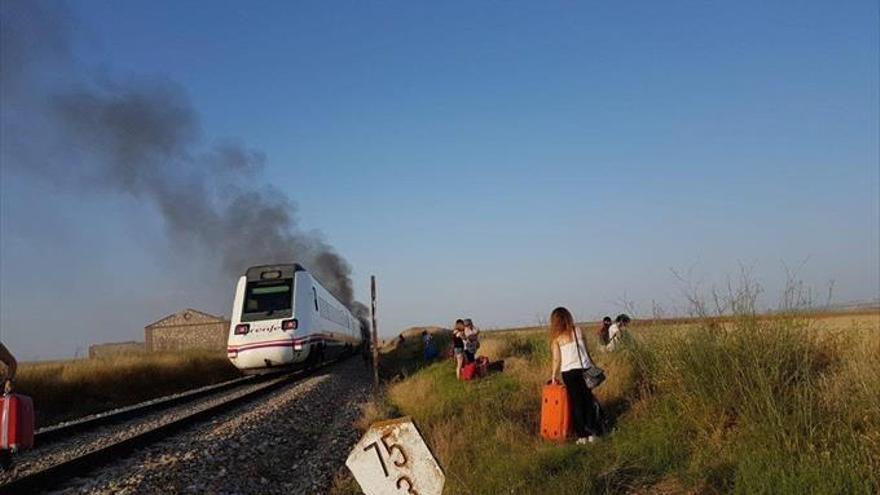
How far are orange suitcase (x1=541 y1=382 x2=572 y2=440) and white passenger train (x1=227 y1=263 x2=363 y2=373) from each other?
12.1 meters

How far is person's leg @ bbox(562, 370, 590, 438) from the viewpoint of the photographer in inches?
314

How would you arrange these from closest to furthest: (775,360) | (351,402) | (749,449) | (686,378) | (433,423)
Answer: (749,449) < (775,360) < (686,378) < (433,423) < (351,402)

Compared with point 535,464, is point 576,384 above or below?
above

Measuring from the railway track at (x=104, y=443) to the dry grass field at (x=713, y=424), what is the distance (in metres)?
2.89

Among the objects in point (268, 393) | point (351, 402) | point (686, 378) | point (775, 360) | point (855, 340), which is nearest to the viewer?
point (775, 360)

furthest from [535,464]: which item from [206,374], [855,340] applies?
[206,374]

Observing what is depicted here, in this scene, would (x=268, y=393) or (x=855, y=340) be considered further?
(x=268, y=393)

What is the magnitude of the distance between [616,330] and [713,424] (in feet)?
24.1

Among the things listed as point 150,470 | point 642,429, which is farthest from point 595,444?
point 150,470

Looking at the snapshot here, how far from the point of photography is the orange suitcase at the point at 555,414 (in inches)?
316

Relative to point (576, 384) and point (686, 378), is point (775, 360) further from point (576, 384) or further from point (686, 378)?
point (576, 384)

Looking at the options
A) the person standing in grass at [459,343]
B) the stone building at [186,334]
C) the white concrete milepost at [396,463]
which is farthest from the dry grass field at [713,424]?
the stone building at [186,334]

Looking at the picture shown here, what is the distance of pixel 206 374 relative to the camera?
27172 millimetres

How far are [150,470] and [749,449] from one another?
19.3 feet
